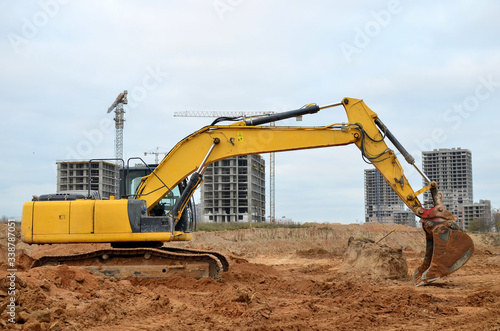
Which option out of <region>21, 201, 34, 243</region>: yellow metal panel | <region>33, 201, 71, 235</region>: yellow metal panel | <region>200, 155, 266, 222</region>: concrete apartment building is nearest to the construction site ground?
<region>33, 201, 71, 235</region>: yellow metal panel

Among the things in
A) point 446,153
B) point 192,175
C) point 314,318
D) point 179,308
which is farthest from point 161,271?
point 446,153

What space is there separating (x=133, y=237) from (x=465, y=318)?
21.4 feet

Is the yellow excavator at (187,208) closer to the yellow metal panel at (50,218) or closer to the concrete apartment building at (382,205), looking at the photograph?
the yellow metal panel at (50,218)

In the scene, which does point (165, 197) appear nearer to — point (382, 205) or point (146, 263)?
point (146, 263)

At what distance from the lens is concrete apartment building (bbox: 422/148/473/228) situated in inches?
4343

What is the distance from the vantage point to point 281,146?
11797 millimetres

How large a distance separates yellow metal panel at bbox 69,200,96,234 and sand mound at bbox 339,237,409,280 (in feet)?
22.0

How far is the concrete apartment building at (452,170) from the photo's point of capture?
110 meters

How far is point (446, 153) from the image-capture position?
11425 centimetres

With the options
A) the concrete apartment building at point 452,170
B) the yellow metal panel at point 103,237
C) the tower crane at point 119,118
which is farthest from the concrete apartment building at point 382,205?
the yellow metal panel at point 103,237

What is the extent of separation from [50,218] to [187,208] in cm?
289

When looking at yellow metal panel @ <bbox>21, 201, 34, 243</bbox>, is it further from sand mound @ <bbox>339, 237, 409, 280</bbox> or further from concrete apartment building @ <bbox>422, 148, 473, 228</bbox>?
concrete apartment building @ <bbox>422, 148, 473, 228</bbox>

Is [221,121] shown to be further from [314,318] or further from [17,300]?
[17,300]

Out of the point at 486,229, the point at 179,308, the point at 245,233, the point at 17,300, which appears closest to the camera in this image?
the point at 17,300
